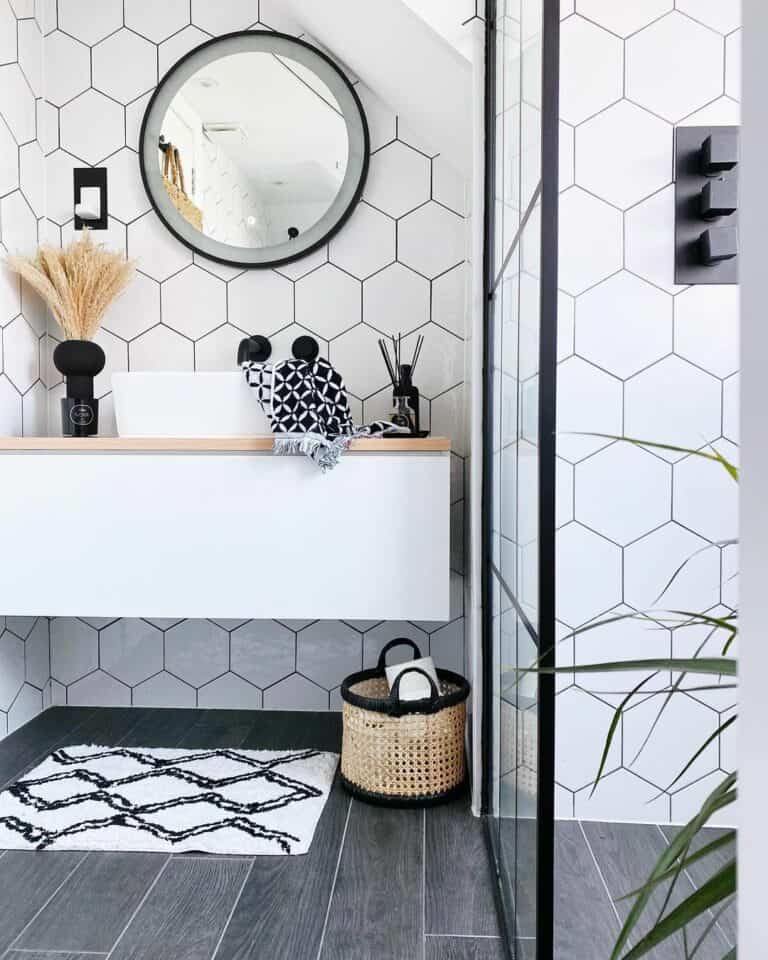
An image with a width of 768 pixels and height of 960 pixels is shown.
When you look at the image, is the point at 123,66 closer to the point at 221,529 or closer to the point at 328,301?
the point at 328,301

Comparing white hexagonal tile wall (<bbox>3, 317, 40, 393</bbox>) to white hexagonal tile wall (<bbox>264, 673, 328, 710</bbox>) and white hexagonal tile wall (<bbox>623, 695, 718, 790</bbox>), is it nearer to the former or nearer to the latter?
white hexagonal tile wall (<bbox>264, 673, 328, 710</bbox>)

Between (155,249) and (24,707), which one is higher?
(155,249)

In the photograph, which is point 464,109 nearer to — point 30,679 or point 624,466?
point 624,466

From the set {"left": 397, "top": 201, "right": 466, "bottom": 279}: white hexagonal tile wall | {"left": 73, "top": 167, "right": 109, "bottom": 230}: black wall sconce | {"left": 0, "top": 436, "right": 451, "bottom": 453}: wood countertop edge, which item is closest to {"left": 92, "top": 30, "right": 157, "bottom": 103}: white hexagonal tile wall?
{"left": 73, "top": 167, "right": 109, "bottom": 230}: black wall sconce

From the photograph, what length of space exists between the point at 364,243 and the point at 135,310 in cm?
71

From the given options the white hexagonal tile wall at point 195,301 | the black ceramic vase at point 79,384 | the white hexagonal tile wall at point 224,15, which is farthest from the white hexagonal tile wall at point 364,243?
the black ceramic vase at point 79,384

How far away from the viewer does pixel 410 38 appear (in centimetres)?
190

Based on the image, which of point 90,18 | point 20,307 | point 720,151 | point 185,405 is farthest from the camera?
point 90,18

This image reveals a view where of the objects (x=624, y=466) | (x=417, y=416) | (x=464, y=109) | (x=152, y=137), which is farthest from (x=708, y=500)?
(x=152, y=137)

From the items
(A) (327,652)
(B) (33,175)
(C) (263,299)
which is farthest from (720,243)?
(B) (33,175)

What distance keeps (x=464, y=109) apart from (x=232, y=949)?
1867 millimetres

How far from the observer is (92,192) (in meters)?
2.43

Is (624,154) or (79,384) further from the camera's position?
(79,384)

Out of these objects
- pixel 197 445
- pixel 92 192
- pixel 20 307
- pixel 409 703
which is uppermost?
pixel 92 192
